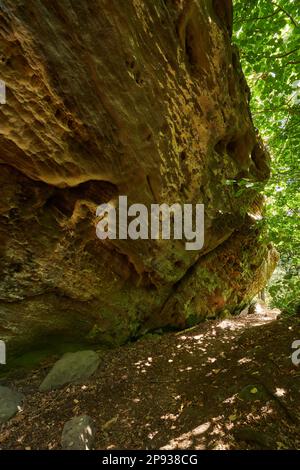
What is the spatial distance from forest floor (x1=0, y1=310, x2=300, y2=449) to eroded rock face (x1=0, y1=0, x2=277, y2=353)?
4.56ft

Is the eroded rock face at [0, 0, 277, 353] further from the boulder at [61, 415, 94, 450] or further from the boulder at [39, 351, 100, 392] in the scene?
the boulder at [61, 415, 94, 450]

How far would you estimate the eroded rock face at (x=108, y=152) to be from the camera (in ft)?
13.6

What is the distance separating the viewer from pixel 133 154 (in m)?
5.50

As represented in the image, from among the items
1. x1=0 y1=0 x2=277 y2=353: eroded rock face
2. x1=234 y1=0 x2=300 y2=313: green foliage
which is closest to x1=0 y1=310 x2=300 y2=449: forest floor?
x1=234 y1=0 x2=300 y2=313: green foliage

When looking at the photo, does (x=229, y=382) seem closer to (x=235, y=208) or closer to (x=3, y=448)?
Result: (x=3, y=448)

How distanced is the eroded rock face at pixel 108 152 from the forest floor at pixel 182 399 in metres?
1.39

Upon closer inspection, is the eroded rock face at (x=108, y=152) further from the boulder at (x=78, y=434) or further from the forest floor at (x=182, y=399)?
the boulder at (x=78, y=434)

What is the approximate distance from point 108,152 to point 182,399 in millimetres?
4699

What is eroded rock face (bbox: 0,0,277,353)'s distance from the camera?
414 cm

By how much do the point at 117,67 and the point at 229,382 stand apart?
19.3 feet

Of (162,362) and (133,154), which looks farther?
(162,362)

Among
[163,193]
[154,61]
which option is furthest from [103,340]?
[154,61]

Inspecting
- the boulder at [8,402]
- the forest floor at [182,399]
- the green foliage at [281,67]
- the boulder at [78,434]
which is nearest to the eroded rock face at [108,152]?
the green foliage at [281,67]

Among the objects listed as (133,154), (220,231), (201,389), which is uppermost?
(133,154)
